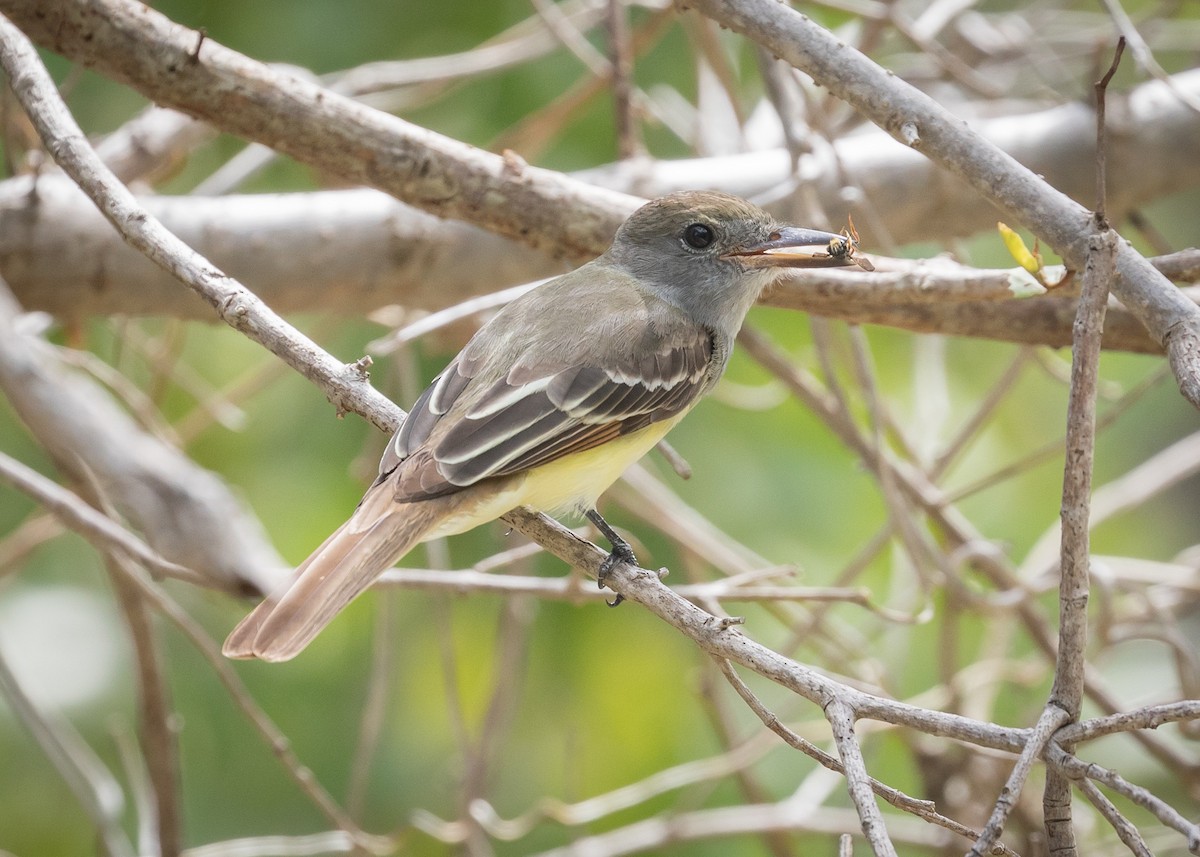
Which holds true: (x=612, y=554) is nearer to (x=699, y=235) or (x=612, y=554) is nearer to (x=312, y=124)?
(x=699, y=235)

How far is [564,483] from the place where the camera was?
284cm

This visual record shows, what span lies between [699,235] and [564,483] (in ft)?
2.70

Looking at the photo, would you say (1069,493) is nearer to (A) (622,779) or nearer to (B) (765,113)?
(A) (622,779)

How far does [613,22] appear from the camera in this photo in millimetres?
3539

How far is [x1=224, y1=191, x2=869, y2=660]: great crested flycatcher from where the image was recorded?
241cm

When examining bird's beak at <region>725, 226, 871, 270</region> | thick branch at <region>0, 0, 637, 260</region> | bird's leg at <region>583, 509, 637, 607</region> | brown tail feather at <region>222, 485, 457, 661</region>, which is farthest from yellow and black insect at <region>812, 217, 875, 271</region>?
brown tail feather at <region>222, 485, 457, 661</region>

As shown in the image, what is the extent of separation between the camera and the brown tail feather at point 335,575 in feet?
7.03

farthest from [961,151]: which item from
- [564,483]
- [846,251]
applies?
[564,483]

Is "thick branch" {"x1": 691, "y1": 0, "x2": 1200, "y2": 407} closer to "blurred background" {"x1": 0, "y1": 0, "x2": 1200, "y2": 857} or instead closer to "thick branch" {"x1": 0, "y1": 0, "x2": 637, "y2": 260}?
"thick branch" {"x1": 0, "y1": 0, "x2": 637, "y2": 260}

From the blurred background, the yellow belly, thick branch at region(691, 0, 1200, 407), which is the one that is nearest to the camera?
thick branch at region(691, 0, 1200, 407)

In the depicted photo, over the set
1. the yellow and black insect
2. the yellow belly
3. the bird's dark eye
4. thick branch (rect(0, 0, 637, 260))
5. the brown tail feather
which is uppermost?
the bird's dark eye

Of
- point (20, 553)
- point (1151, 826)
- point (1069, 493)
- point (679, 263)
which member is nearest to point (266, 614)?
point (1069, 493)

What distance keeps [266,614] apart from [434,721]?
2.41 meters

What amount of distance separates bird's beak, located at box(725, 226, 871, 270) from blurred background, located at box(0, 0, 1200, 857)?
520mm
